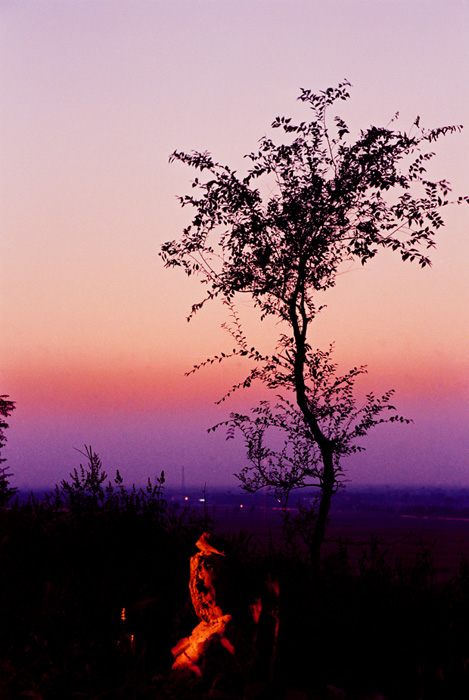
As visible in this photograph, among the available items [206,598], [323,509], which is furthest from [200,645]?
[323,509]

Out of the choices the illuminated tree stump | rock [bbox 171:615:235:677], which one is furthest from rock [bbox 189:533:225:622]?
rock [bbox 171:615:235:677]

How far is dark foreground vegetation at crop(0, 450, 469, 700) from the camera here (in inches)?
248

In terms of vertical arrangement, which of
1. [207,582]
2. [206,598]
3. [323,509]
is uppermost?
[323,509]

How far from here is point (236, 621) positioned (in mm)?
7051

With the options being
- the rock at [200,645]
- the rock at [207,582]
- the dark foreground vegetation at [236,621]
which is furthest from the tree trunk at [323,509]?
the rock at [200,645]

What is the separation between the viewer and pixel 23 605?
812 centimetres

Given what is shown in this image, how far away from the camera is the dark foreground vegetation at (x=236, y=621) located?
6289 mm

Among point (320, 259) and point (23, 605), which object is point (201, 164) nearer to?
point (320, 259)

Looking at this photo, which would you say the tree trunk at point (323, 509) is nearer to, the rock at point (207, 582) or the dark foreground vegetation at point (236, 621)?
the dark foreground vegetation at point (236, 621)

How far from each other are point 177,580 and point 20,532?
2.47 meters

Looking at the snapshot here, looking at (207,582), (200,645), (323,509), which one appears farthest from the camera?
(323,509)

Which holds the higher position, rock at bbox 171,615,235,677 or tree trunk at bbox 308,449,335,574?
tree trunk at bbox 308,449,335,574

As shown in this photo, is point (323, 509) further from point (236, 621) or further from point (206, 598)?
point (206, 598)

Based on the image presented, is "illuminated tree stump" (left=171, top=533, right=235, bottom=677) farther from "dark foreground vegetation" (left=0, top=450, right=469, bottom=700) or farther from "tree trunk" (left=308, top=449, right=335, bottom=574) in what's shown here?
"tree trunk" (left=308, top=449, right=335, bottom=574)
